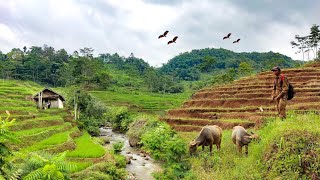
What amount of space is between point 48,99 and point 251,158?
37444 millimetres

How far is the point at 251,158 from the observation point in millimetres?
12523

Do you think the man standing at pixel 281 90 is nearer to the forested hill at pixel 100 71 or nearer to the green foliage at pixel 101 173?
the green foliage at pixel 101 173

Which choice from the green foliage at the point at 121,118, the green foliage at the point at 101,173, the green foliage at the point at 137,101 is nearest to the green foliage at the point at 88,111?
the green foliage at the point at 121,118

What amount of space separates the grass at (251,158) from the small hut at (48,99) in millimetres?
30903

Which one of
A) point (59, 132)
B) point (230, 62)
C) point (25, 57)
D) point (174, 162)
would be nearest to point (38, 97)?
point (59, 132)

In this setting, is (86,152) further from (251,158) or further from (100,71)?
(100,71)

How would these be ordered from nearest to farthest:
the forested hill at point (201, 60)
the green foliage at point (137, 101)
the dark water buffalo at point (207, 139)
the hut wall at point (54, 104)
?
the dark water buffalo at point (207, 139)
the hut wall at point (54, 104)
the green foliage at point (137, 101)
the forested hill at point (201, 60)

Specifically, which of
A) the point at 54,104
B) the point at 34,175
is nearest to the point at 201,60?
the point at 54,104

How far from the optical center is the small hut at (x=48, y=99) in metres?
42.7

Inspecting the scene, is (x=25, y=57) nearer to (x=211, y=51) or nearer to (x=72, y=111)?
(x=72, y=111)

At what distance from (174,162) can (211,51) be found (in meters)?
133

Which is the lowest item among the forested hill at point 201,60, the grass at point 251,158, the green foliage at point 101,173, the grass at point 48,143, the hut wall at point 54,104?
the green foliage at point 101,173

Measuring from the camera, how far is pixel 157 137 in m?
18.8

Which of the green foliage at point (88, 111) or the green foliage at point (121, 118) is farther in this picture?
the green foliage at point (121, 118)
